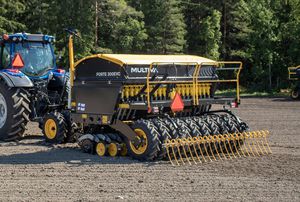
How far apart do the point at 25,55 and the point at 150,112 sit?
16.3ft

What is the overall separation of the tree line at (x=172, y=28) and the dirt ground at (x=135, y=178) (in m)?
28.7

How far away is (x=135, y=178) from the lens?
8164 millimetres

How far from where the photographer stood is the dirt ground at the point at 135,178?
7042mm

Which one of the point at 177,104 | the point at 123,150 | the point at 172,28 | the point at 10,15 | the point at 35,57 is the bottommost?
the point at 123,150

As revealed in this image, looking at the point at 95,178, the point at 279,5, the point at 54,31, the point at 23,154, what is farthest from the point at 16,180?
the point at 279,5

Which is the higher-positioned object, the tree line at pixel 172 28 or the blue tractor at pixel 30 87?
the tree line at pixel 172 28

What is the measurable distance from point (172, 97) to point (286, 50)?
3097 cm

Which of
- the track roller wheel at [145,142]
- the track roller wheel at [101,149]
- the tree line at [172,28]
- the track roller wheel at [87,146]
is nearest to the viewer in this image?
the track roller wheel at [145,142]

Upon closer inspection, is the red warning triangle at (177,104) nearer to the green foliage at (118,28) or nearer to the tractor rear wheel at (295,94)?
the tractor rear wheel at (295,94)

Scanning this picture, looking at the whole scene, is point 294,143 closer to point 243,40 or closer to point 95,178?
point 95,178

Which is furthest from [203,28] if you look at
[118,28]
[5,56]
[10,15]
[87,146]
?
[87,146]

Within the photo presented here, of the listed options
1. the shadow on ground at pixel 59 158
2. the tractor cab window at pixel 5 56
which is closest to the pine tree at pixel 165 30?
the tractor cab window at pixel 5 56

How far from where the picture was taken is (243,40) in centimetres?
4419

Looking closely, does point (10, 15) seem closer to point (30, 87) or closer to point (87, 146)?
point (30, 87)
